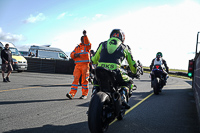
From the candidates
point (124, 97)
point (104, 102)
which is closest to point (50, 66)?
point (124, 97)

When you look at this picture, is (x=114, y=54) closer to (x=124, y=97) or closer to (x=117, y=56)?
(x=117, y=56)

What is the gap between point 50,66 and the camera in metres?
21.1

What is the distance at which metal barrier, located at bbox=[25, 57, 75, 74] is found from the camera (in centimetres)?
2086

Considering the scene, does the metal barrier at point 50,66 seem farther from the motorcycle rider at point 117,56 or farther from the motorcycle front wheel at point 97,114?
the motorcycle front wheel at point 97,114

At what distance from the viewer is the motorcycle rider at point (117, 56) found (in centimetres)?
368

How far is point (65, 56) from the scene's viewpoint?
2614 cm

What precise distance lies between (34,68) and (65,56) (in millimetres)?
5910

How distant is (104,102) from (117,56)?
876 mm

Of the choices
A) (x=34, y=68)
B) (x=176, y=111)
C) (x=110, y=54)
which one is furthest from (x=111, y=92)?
(x=34, y=68)

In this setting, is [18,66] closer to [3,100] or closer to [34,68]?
[34,68]

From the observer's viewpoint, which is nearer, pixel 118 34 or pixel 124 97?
pixel 124 97

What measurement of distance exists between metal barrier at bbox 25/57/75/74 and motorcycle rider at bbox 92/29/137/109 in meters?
17.1

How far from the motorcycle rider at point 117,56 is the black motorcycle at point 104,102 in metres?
0.14

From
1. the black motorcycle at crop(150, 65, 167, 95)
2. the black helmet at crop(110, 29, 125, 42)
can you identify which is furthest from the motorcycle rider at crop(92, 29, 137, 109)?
the black motorcycle at crop(150, 65, 167, 95)
